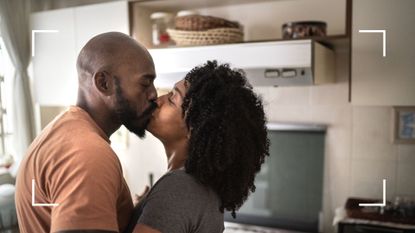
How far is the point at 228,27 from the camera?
1482mm

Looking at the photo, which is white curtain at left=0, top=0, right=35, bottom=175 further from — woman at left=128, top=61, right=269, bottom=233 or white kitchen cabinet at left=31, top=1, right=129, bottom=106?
woman at left=128, top=61, right=269, bottom=233

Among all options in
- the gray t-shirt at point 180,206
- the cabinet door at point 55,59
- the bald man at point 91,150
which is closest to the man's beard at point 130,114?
the bald man at point 91,150

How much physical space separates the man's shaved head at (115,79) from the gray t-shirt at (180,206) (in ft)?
0.47

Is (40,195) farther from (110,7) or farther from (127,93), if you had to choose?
(110,7)

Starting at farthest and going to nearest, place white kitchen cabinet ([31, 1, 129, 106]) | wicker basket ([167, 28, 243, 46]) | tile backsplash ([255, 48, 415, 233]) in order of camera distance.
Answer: white kitchen cabinet ([31, 1, 129, 106]), tile backsplash ([255, 48, 415, 233]), wicker basket ([167, 28, 243, 46])

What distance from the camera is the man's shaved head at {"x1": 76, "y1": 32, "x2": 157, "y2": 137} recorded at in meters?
0.65

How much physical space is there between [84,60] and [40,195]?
0.24m

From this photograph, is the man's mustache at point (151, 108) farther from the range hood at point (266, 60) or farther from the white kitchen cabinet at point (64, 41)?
the white kitchen cabinet at point (64, 41)

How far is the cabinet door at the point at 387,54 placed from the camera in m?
1.32

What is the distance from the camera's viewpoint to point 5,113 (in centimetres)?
144

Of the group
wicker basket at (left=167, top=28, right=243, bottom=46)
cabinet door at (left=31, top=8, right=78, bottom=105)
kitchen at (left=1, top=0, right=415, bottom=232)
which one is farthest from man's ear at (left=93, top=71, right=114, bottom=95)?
cabinet door at (left=31, top=8, right=78, bottom=105)

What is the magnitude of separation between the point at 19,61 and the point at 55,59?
0.19m

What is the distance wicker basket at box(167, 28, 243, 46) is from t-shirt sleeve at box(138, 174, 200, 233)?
0.87m

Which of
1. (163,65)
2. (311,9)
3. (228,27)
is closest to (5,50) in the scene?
(163,65)
